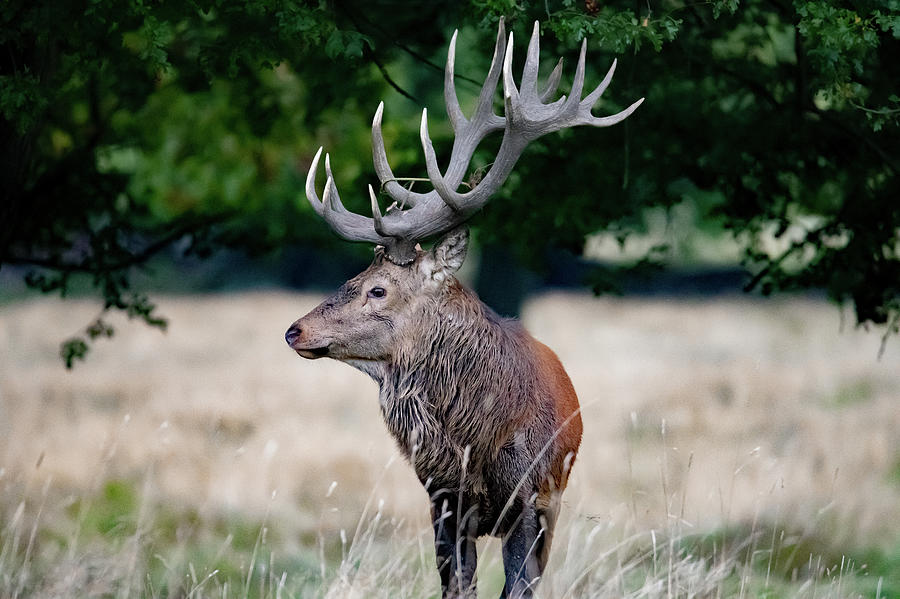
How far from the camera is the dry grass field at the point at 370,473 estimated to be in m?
5.54

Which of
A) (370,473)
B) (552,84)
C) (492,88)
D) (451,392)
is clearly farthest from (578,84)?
(370,473)

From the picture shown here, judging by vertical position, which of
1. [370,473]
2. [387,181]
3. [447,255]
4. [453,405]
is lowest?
[370,473]

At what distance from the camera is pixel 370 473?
942cm

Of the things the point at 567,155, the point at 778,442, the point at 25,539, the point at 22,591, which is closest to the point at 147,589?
the point at 22,591

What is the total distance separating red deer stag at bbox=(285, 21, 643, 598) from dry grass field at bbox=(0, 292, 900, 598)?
0.76 feet

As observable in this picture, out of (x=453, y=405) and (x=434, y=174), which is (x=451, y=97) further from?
(x=453, y=405)

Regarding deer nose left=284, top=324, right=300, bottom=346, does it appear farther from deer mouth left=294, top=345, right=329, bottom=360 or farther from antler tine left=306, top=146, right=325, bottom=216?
antler tine left=306, top=146, right=325, bottom=216

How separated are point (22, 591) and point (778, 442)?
6.97 m

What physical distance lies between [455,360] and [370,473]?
4.56 m

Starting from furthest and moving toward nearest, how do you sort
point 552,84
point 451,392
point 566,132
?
point 566,132 → point 451,392 → point 552,84

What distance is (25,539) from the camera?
6.61m

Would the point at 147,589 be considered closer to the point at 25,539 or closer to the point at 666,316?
the point at 25,539

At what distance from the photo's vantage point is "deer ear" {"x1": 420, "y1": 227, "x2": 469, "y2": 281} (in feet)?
16.3

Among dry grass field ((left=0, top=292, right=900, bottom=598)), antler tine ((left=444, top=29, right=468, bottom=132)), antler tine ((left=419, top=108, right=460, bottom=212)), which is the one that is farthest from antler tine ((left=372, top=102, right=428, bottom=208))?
dry grass field ((left=0, top=292, right=900, bottom=598))
